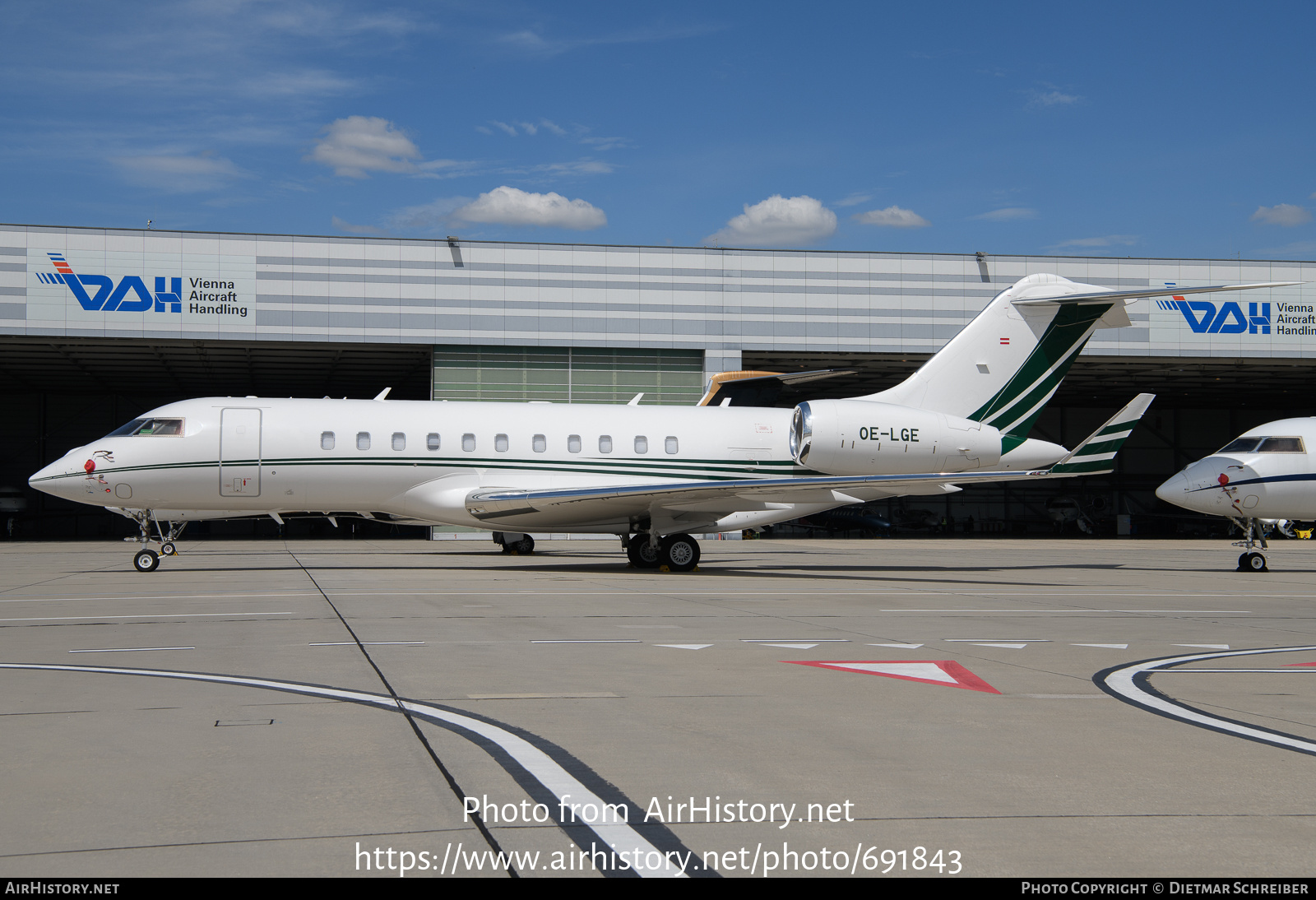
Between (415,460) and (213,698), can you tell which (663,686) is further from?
(415,460)

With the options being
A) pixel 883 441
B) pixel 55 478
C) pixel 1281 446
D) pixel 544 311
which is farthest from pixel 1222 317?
pixel 55 478

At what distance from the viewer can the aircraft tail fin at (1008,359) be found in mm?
23391

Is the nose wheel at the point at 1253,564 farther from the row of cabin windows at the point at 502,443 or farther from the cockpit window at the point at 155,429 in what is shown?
the cockpit window at the point at 155,429

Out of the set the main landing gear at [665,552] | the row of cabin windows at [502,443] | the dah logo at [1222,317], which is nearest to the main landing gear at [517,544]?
the main landing gear at [665,552]

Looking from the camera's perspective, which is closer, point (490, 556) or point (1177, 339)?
point (490, 556)

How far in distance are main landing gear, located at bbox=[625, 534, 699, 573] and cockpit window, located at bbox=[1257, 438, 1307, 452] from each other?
13.2m

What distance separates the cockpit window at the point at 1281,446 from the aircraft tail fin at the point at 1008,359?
4.45 meters

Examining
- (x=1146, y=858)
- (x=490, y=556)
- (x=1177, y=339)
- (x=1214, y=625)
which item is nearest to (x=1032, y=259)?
(x=1177, y=339)

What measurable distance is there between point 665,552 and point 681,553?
542mm

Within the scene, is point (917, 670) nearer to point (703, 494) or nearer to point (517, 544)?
point (703, 494)

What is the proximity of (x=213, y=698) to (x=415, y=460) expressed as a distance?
49.6 ft

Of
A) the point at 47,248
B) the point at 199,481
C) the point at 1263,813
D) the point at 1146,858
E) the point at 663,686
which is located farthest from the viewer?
the point at 47,248

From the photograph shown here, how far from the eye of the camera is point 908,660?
901 centimetres

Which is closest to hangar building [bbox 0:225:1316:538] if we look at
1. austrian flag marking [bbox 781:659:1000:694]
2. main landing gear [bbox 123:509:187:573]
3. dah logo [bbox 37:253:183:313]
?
dah logo [bbox 37:253:183:313]
